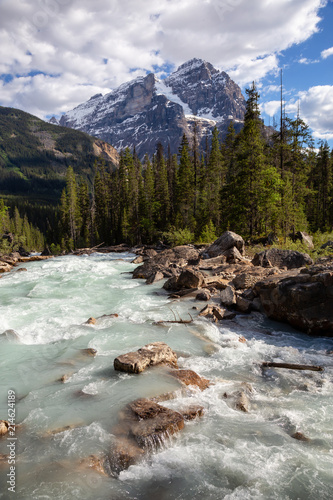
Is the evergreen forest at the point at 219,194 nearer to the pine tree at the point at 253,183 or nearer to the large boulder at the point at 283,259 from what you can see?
the pine tree at the point at 253,183

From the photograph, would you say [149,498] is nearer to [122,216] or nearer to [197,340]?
[197,340]

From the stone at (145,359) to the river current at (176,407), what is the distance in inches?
7.3

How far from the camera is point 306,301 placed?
8.70m

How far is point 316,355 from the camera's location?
7.24 meters

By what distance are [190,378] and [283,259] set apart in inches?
426

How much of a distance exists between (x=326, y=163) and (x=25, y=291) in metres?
46.2

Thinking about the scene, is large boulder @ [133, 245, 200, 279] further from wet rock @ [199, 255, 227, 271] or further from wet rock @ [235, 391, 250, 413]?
wet rock @ [235, 391, 250, 413]

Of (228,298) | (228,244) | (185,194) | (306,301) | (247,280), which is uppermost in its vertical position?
(185,194)

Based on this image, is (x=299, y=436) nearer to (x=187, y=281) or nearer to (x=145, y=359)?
(x=145, y=359)

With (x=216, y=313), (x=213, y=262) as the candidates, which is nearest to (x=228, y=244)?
(x=213, y=262)

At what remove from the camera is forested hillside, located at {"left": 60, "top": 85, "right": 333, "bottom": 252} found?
78.1 feet

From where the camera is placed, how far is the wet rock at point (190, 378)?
5836mm

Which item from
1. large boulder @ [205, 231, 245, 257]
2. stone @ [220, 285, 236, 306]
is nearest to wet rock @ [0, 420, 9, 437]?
stone @ [220, 285, 236, 306]

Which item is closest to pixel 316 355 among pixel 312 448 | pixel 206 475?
pixel 312 448
